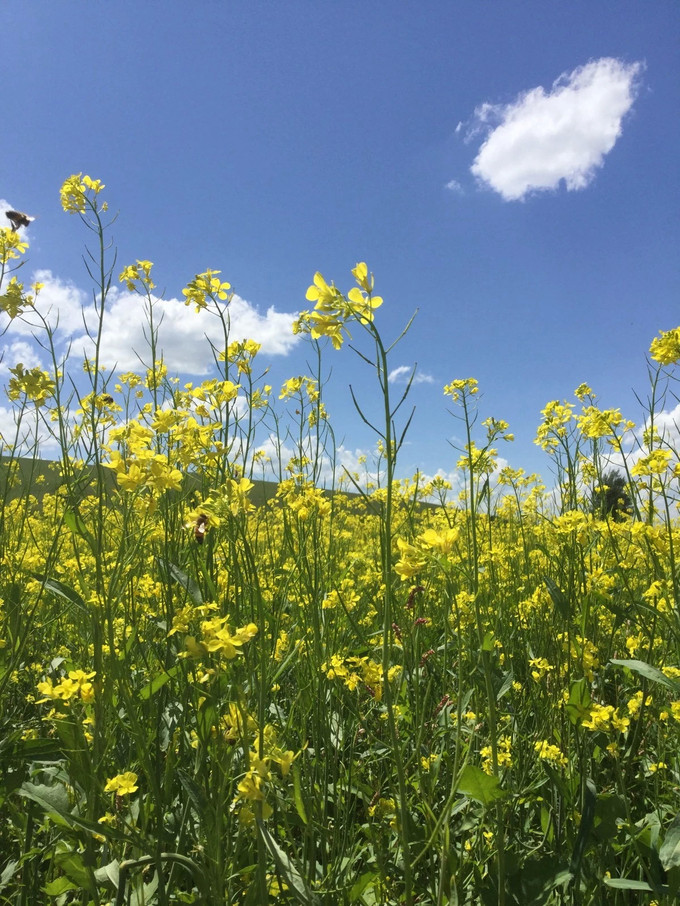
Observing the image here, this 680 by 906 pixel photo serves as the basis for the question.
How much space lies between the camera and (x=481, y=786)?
117cm

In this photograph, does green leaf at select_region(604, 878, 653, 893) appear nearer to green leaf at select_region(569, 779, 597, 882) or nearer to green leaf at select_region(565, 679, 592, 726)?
green leaf at select_region(569, 779, 597, 882)

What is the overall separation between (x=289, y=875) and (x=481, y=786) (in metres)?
0.44

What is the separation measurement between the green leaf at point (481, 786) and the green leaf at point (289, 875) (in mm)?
360

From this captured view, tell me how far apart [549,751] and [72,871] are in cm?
119

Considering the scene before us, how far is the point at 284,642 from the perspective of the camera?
6.38 ft

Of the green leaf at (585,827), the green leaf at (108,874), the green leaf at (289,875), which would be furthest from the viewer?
the green leaf at (585,827)

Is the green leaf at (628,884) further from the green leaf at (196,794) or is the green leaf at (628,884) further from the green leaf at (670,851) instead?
the green leaf at (196,794)

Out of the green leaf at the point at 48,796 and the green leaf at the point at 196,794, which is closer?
the green leaf at the point at 196,794

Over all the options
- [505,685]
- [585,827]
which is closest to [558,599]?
[505,685]

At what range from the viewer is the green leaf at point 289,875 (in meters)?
0.89

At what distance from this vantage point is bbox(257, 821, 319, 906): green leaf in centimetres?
89

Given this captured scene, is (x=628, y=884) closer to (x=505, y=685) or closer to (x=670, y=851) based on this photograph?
(x=670, y=851)

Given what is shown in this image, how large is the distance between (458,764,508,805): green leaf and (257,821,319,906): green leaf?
0.36 meters

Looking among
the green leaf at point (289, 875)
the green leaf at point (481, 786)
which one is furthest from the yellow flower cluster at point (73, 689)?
the green leaf at point (481, 786)
